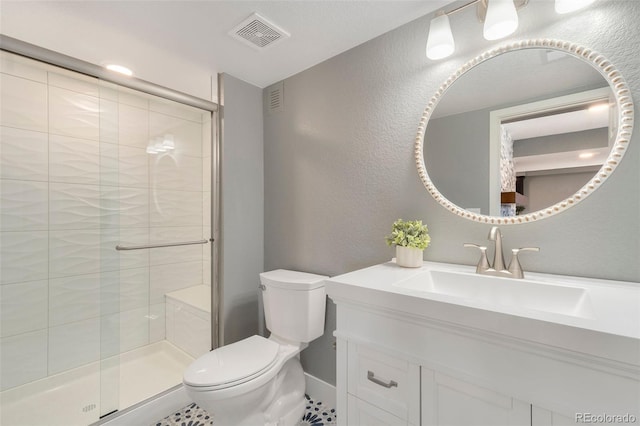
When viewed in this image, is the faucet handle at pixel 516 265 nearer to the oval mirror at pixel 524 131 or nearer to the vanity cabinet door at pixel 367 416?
the oval mirror at pixel 524 131

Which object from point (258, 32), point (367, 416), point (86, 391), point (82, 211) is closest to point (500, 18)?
point (258, 32)

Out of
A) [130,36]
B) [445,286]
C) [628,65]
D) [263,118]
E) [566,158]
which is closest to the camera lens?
[628,65]

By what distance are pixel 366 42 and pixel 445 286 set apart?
136cm

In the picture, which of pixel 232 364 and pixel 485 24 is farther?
pixel 232 364

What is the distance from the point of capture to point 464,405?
72 centimetres

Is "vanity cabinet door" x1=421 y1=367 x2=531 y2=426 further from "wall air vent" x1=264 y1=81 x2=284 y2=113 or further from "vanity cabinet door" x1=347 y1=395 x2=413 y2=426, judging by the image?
"wall air vent" x1=264 y1=81 x2=284 y2=113

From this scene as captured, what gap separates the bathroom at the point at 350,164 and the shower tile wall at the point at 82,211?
25 cm

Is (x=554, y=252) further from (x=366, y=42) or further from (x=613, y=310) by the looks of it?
(x=366, y=42)

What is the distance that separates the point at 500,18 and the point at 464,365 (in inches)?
47.1

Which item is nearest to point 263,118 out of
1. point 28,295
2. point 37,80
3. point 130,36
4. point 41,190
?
point 130,36

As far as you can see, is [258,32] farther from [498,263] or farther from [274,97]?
[498,263]

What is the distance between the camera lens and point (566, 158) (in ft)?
3.25

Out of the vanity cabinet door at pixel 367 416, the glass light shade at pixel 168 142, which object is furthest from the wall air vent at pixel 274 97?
Result: the vanity cabinet door at pixel 367 416

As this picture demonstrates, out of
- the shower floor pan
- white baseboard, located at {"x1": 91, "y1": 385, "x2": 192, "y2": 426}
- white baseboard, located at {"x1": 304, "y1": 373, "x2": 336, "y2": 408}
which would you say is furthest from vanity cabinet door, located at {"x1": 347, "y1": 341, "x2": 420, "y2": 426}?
the shower floor pan
